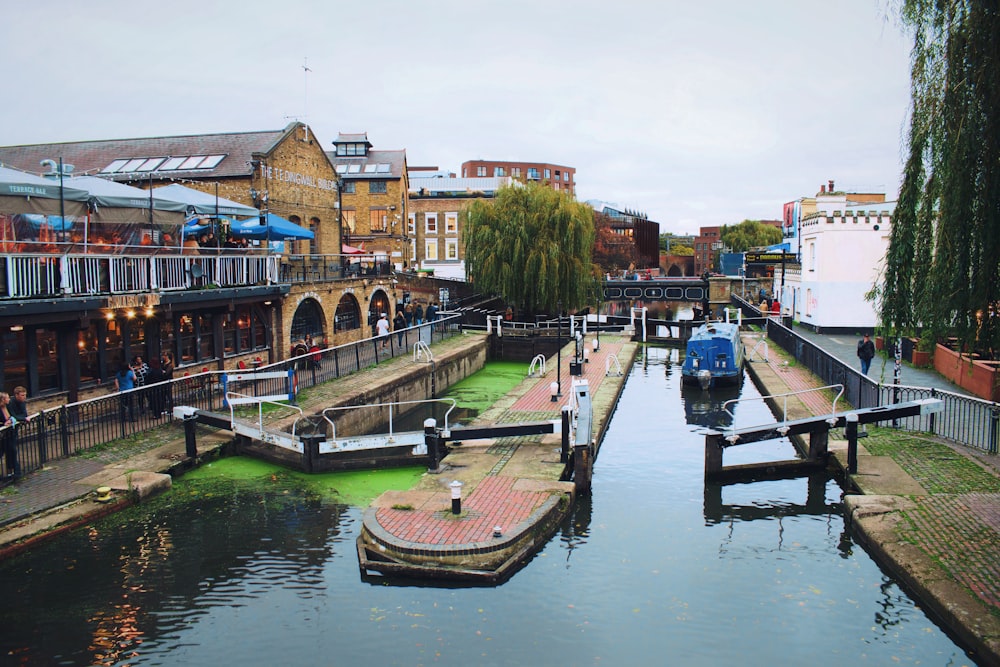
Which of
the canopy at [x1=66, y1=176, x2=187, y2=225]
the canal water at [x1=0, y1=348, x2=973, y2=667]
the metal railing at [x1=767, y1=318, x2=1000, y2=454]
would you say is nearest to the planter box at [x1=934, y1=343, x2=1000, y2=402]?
the metal railing at [x1=767, y1=318, x2=1000, y2=454]

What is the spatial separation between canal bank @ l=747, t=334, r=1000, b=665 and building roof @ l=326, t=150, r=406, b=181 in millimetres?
34552

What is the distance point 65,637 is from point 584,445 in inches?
344

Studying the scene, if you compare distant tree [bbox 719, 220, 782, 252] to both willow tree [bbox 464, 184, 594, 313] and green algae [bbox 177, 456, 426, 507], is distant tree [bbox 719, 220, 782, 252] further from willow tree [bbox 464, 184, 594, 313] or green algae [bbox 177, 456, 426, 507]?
green algae [bbox 177, 456, 426, 507]

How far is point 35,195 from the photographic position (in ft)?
49.2

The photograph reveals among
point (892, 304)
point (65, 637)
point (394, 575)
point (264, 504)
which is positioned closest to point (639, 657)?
point (394, 575)

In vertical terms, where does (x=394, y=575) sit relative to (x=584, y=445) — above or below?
below

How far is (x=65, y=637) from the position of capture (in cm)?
860

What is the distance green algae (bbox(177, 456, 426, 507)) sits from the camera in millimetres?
13789

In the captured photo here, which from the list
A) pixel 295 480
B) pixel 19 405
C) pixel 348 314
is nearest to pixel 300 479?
pixel 295 480

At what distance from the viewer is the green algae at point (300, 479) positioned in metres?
13.8

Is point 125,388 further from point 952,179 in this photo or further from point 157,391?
point 952,179

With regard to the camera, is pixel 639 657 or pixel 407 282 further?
pixel 407 282

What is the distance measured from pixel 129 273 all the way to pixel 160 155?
56.1ft

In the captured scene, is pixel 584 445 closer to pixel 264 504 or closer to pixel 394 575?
pixel 394 575
